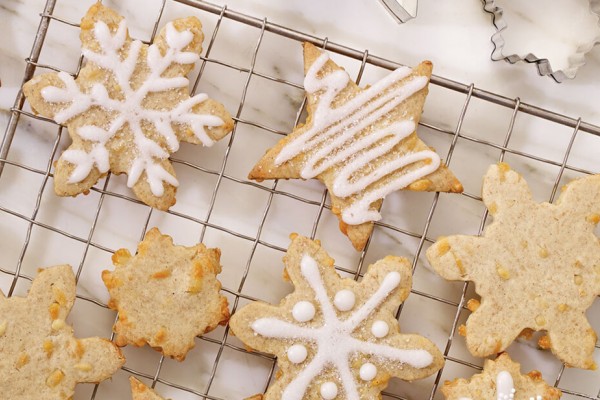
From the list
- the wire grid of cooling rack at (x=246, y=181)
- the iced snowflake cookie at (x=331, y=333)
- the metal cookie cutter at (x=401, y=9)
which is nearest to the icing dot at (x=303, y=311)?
the iced snowflake cookie at (x=331, y=333)

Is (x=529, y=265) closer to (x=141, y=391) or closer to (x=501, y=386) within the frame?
(x=501, y=386)

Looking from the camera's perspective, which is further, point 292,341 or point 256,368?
point 256,368

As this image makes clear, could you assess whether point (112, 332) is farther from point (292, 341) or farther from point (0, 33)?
point (0, 33)

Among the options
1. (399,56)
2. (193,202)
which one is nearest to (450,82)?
(399,56)

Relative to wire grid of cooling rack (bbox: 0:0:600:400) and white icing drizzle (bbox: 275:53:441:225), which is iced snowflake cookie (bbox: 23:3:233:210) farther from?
white icing drizzle (bbox: 275:53:441:225)

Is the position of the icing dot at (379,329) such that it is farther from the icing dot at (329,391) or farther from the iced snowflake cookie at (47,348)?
the iced snowflake cookie at (47,348)

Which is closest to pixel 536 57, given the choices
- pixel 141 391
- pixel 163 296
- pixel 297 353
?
pixel 297 353
